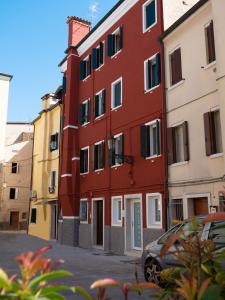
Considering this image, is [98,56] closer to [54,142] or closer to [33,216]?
A: [54,142]

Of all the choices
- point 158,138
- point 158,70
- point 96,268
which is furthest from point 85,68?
point 96,268

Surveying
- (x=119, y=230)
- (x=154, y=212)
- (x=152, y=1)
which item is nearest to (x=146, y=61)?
(x=152, y=1)

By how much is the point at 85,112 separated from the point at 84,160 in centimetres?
309

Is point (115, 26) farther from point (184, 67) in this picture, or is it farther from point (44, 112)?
point (44, 112)

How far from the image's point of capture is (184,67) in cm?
1456

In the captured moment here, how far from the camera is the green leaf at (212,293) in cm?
171

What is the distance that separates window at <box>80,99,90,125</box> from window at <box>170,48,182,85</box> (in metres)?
8.03

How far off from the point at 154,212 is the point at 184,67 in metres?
6.21

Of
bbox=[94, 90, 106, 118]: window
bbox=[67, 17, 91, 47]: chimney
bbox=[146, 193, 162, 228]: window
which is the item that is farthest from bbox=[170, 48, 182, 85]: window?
bbox=[67, 17, 91, 47]: chimney

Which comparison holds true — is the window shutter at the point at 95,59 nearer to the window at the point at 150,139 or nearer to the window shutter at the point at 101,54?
the window shutter at the point at 101,54

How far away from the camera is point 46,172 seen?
1146 inches

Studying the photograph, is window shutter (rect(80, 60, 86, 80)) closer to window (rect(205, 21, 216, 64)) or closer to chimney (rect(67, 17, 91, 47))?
chimney (rect(67, 17, 91, 47))

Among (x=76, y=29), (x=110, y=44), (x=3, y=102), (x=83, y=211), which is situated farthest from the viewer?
(x=3, y=102)

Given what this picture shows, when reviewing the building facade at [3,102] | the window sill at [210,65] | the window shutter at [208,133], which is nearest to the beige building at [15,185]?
the building facade at [3,102]
